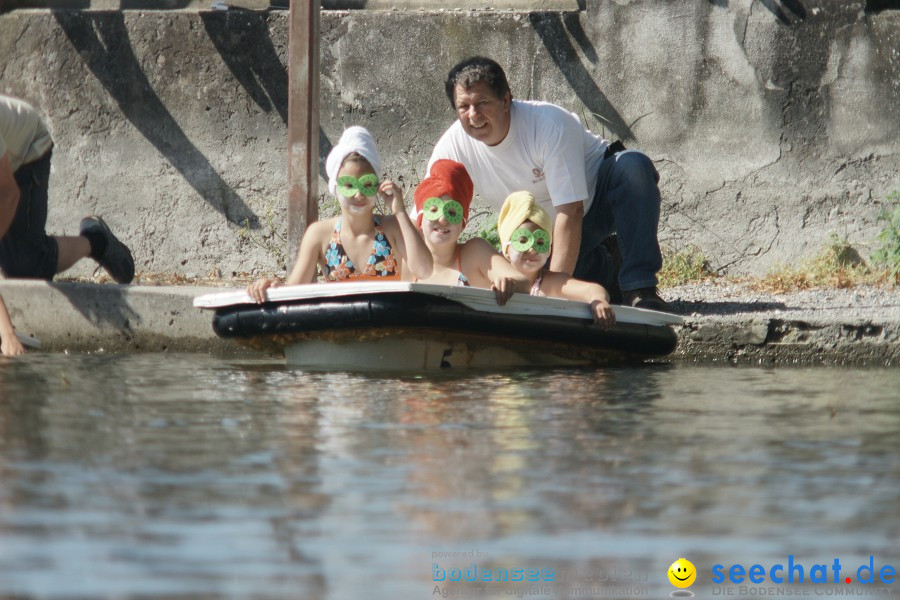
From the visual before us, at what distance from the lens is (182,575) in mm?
2635

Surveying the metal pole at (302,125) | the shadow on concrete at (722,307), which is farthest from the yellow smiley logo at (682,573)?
the metal pole at (302,125)

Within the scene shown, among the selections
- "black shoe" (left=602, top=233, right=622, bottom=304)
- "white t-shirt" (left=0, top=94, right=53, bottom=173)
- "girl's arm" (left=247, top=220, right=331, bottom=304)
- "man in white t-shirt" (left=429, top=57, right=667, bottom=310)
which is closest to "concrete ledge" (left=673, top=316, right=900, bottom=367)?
"man in white t-shirt" (left=429, top=57, right=667, bottom=310)

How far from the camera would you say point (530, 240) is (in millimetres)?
5738

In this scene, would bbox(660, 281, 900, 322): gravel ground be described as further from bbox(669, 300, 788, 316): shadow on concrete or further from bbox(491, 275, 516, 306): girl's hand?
bbox(491, 275, 516, 306): girl's hand

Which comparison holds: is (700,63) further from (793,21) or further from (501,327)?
(501,327)

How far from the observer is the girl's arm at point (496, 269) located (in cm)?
547

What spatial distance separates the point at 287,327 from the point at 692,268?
3.00 m

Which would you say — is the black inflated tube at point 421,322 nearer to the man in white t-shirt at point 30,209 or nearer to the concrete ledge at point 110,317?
the concrete ledge at point 110,317

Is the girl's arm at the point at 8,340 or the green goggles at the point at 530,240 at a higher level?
the green goggles at the point at 530,240

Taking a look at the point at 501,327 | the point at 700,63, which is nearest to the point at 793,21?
the point at 700,63

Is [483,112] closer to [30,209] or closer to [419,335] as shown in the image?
[419,335]

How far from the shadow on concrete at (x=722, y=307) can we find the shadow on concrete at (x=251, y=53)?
2682 mm

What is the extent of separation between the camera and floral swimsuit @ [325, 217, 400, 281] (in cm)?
598

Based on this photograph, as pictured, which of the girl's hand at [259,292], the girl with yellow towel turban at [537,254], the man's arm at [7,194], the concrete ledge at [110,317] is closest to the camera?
the girl's hand at [259,292]
